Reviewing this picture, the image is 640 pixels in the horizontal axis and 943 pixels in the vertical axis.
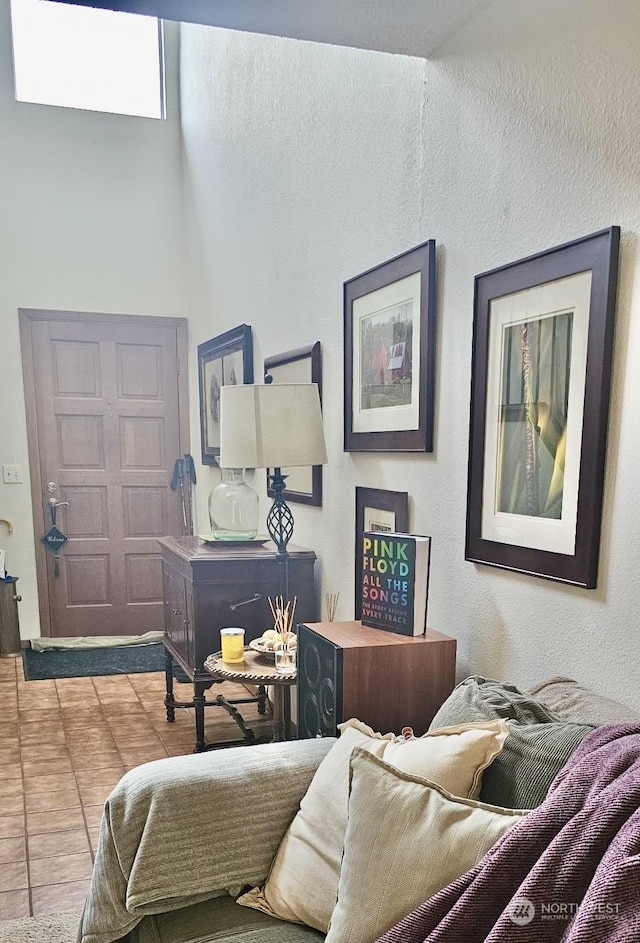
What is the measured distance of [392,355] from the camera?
2096 millimetres

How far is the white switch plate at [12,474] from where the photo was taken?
4.34 metres

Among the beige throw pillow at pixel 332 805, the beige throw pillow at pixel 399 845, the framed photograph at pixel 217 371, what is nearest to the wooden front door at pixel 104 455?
the framed photograph at pixel 217 371

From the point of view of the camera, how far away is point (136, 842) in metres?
1.30

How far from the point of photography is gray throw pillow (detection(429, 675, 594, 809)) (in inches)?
42.9

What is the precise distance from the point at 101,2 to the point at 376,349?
1.17m

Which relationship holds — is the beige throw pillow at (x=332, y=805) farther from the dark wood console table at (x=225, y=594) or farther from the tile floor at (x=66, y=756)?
the dark wood console table at (x=225, y=594)

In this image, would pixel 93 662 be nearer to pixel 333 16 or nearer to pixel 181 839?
pixel 181 839

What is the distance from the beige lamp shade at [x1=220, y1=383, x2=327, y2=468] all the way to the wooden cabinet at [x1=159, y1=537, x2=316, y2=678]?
0.57 m

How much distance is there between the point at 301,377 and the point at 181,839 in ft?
6.30

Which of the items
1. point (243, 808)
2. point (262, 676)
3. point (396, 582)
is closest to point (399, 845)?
point (243, 808)

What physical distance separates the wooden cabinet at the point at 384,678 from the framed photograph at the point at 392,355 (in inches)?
22.0

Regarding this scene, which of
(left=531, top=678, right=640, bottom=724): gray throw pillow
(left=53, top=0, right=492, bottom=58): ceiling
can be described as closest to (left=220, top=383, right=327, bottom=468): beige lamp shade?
(left=53, top=0, right=492, bottom=58): ceiling

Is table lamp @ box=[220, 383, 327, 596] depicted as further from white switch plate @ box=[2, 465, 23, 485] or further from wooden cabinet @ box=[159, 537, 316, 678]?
white switch plate @ box=[2, 465, 23, 485]

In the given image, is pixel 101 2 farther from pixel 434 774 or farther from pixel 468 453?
pixel 434 774
